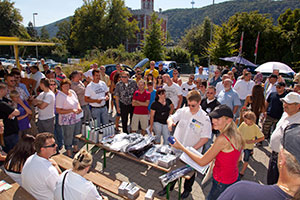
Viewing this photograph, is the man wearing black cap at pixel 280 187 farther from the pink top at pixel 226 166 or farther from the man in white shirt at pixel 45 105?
the man in white shirt at pixel 45 105

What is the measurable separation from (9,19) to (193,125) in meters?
49.5

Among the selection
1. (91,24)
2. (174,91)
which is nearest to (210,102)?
(174,91)

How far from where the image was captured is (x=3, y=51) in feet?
153

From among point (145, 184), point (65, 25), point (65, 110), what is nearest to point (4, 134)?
point (65, 110)

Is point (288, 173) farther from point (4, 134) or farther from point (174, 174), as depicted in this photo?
point (4, 134)

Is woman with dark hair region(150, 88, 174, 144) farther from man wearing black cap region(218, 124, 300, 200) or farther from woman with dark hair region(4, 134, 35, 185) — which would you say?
man wearing black cap region(218, 124, 300, 200)

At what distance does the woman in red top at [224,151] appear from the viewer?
7.88 ft

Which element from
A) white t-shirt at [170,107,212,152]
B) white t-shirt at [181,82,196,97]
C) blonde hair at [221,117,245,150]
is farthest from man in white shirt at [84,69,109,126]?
blonde hair at [221,117,245,150]

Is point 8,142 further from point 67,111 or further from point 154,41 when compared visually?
point 154,41

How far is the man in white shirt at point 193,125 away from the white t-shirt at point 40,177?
6.92ft

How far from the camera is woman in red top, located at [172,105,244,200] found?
2.40 meters

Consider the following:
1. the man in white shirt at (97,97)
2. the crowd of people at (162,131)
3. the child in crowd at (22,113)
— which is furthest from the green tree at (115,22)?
the child in crowd at (22,113)

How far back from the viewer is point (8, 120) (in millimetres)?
3936

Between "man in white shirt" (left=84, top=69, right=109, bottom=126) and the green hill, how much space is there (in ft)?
227
